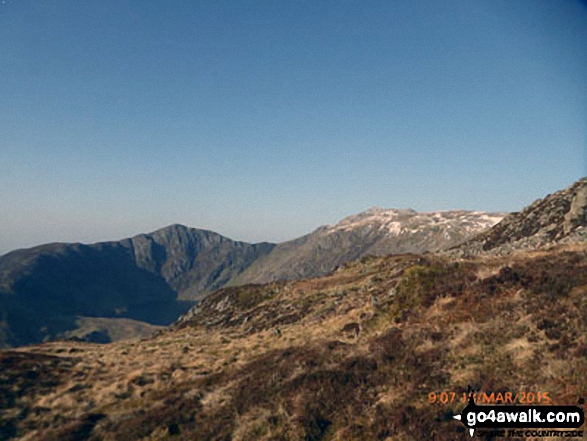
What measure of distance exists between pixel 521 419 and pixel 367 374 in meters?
6.96

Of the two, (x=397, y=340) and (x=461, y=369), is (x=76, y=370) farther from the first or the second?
(x=461, y=369)

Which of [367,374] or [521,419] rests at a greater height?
[521,419]

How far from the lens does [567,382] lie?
12.1m

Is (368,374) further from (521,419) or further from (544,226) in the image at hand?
(544,226)

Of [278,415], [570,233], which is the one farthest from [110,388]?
[570,233]

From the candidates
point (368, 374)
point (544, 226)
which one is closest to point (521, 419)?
point (368, 374)

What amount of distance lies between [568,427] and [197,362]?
87.0 feet

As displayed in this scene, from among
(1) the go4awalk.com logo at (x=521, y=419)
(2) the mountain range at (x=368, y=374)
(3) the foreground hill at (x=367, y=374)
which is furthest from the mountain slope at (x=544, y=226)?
(1) the go4awalk.com logo at (x=521, y=419)

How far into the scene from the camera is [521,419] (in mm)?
11422

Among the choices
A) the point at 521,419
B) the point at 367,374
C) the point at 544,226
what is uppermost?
the point at 544,226

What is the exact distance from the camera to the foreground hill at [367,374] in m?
13.6

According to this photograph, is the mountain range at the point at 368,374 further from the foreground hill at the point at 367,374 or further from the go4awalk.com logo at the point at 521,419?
the go4awalk.com logo at the point at 521,419

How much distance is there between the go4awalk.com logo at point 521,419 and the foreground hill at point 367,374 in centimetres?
Result: 51

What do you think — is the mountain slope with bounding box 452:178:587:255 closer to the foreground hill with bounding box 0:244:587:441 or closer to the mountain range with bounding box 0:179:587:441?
the foreground hill with bounding box 0:244:587:441
